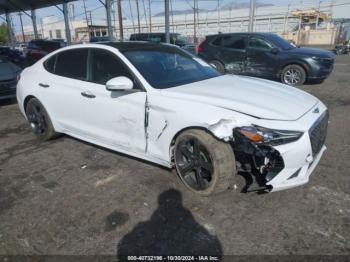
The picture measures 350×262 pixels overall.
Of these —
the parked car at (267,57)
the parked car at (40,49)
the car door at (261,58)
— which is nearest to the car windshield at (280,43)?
the parked car at (267,57)

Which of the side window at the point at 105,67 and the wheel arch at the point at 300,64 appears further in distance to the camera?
the wheel arch at the point at 300,64

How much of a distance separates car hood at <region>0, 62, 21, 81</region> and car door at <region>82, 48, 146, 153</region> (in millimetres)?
4990

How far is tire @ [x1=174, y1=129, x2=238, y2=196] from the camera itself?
3.02m

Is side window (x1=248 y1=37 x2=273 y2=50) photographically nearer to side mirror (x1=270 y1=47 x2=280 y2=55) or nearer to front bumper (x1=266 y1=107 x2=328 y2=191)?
side mirror (x1=270 y1=47 x2=280 y2=55)

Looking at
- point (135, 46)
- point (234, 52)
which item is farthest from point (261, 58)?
point (135, 46)

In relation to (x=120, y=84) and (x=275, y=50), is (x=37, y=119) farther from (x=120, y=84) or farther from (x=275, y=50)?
(x=275, y=50)

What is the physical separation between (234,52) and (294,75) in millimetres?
2227

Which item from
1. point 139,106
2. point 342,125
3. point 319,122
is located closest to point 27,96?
point 139,106

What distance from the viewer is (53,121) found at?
4.86 metres

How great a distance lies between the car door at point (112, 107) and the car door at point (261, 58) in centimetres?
727

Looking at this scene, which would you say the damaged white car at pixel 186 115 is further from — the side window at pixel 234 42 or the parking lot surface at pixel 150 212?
the side window at pixel 234 42

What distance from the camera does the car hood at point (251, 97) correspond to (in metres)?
3.02

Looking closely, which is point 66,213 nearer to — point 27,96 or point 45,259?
point 45,259

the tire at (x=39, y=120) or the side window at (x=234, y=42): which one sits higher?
the side window at (x=234, y=42)
